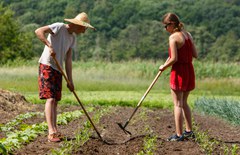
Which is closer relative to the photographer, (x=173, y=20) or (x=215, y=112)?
(x=173, y=20)

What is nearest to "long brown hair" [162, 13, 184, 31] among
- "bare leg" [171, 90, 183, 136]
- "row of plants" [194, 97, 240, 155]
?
"bare leg" [171, 90, 183, 136]

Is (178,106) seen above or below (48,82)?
below

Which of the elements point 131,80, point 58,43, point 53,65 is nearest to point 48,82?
point 53,65

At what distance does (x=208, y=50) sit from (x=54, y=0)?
36333mm

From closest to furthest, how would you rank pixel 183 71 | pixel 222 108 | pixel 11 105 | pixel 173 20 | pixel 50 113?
pixel 50 113 → pixel 173 20 → pixel 183 71 → pixel 222 108 → pixel 11 105

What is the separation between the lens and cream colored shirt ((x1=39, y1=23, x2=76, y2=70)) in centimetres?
769

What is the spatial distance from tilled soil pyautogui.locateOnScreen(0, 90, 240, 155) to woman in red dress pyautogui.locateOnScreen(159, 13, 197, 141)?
419 millimetres

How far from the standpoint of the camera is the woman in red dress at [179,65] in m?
7.85

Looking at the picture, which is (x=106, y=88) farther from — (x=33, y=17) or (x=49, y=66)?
(x=33, y=17)

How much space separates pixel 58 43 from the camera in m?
7.75

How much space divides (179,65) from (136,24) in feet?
299

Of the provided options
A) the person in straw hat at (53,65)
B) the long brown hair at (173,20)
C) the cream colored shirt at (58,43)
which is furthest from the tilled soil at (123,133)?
the long brown hair at (173,20)

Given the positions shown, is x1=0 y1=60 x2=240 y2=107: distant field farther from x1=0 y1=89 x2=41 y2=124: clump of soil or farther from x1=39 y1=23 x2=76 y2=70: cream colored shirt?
x1=39 y1=23 x2=76 y2=70: cream colored shirt

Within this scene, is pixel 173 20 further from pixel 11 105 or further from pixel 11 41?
pixel 11 41
